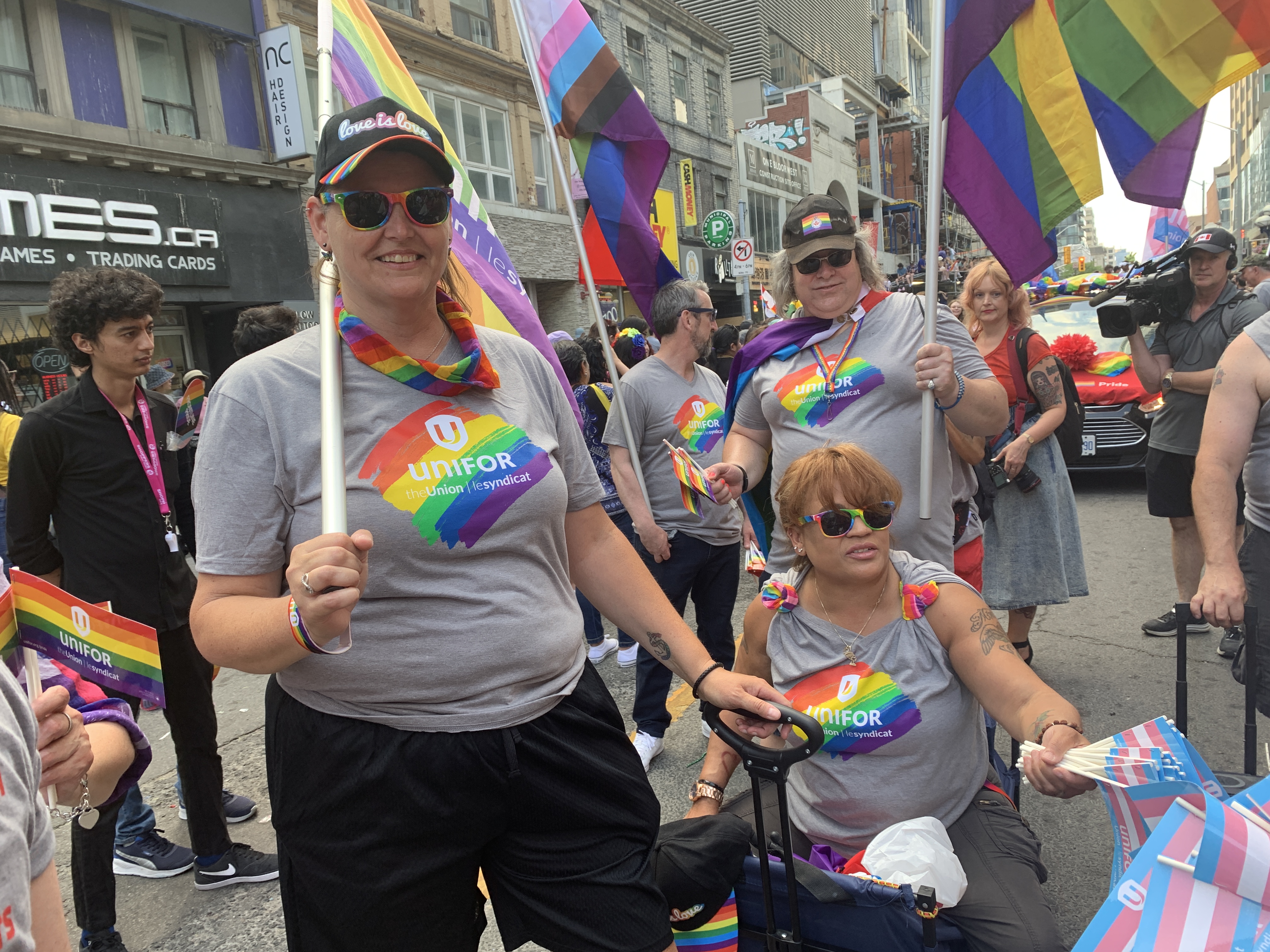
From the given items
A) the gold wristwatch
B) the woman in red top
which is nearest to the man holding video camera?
the woman in red top

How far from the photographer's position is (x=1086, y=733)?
3930mm

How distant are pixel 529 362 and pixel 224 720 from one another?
12.5 feet

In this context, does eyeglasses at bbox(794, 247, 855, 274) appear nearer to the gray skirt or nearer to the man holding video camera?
Answer: the gray skirt

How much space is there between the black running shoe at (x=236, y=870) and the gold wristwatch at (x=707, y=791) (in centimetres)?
167

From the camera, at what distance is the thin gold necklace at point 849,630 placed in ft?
7.57

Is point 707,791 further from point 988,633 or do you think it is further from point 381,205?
point 381,205

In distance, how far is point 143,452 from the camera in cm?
308

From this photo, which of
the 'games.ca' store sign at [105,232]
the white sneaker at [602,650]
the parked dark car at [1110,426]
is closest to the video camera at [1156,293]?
the white sneaker at [602,650]

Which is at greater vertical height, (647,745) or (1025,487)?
(1025,487)

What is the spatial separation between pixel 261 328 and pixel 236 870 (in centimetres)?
222

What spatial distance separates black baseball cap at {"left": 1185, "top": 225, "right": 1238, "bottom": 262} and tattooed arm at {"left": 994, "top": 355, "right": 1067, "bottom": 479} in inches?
35.3

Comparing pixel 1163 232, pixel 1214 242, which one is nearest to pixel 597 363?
pixel 1214 242

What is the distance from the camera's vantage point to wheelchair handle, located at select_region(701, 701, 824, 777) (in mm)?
1805

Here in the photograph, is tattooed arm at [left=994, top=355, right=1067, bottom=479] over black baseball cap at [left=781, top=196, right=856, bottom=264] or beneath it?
beneath
